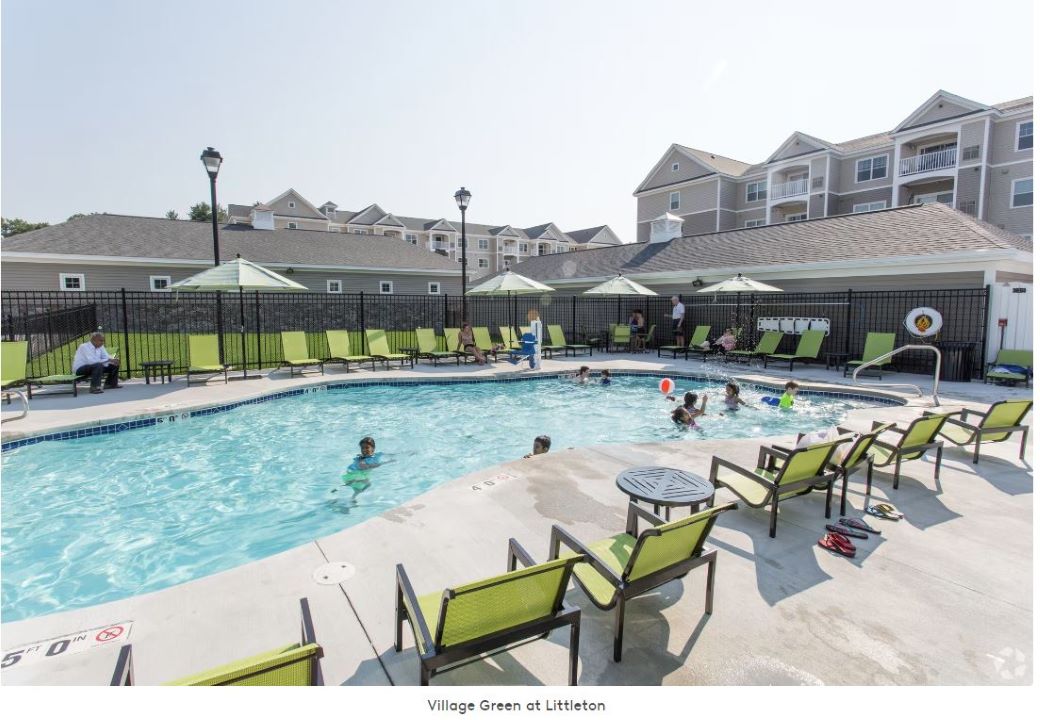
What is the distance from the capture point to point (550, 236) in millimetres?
59375

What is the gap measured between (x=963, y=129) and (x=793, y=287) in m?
19.5

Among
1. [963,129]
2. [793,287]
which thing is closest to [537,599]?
[793,287]

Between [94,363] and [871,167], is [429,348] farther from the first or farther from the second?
[871,167]

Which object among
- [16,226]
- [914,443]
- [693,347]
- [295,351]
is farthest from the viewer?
[16,226]

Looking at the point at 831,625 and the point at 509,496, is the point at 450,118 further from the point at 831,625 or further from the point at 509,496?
the point at 831,625

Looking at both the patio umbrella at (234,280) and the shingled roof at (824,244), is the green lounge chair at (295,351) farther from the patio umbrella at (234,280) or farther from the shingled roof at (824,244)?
the shingled roof at (824,244)

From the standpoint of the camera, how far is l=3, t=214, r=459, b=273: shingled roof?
19.5 m

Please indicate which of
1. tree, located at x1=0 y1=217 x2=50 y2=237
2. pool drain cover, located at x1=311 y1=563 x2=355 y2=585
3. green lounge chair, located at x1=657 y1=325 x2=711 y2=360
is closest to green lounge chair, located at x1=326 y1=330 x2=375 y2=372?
green lounge chair, located at x1=657 y1=325 x2=711 y2=360

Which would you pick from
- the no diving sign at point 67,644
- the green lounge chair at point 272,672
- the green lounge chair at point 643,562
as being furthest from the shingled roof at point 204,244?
the green lounge chair at point 272,672

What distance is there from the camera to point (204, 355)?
441 inches

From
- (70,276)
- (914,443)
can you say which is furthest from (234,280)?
(70,276)

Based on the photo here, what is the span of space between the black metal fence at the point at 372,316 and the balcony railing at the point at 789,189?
17.3 meters

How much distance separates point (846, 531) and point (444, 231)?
54.2 meters

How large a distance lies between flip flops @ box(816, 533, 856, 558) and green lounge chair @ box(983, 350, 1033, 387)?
10.1m
